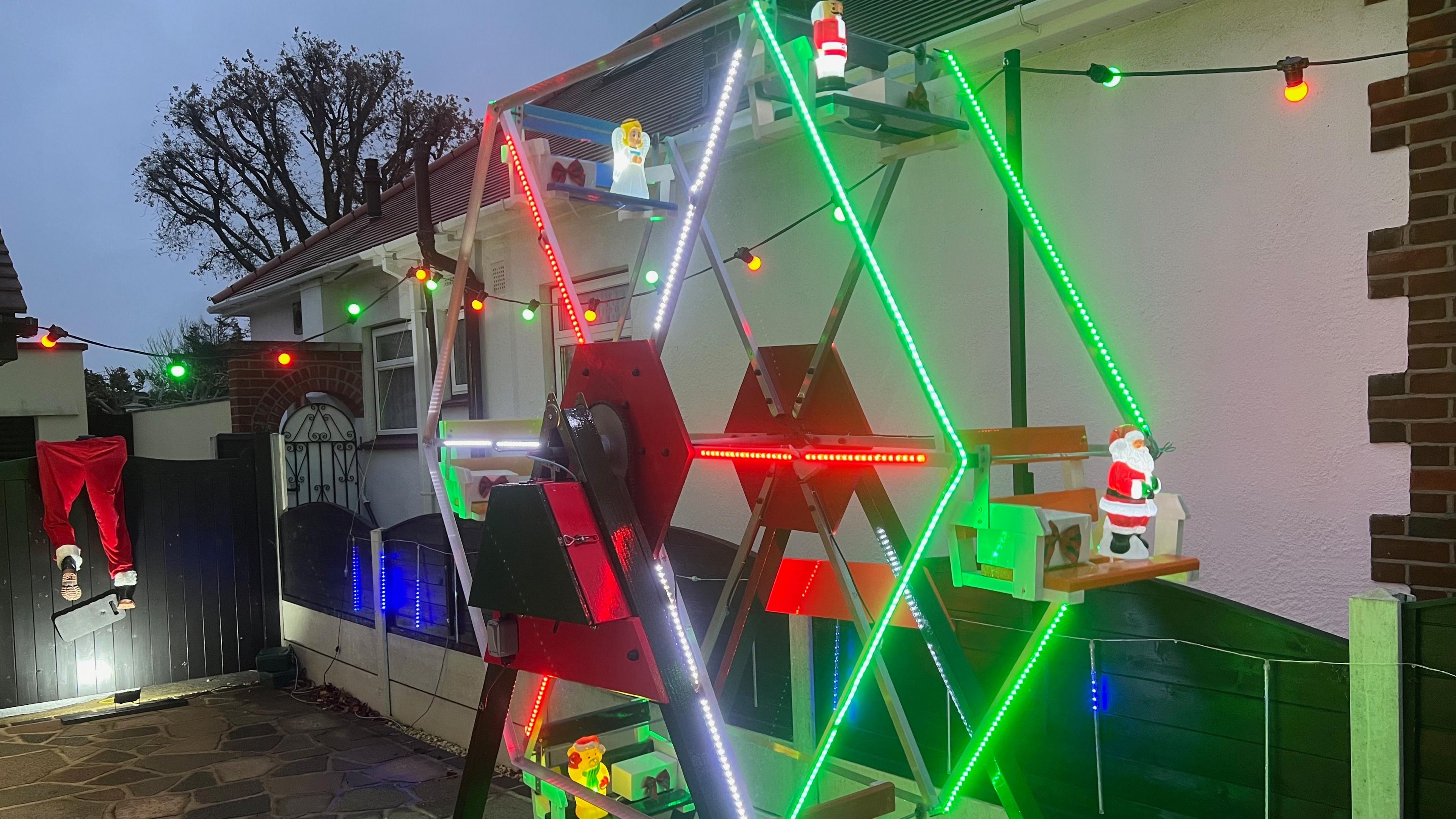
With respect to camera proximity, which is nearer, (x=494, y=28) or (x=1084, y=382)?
(x=1084, y=382)

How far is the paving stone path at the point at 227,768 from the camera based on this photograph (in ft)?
19.2

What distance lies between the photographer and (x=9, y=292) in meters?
7.77

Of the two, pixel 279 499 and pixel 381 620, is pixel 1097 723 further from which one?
pixel 279 499

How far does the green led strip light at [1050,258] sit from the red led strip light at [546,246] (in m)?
1.19

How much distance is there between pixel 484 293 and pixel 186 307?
431 ft

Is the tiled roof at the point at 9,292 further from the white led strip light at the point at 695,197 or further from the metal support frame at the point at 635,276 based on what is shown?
the white led strip light at the point at 695,197

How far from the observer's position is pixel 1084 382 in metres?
4.14

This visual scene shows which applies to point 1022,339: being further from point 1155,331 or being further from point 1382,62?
point 1382,62

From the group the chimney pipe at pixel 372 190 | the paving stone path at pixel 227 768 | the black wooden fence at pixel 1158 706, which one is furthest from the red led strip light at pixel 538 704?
the chimney pipe at pixel 372 190

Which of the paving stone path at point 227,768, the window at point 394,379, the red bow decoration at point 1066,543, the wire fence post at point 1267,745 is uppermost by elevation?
the window at point 394,379

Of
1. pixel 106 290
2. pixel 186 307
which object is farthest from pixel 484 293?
pixel 106 290

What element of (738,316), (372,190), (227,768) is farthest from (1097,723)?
(372,190)

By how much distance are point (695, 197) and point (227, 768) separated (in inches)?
241

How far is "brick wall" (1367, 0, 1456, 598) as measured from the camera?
306 cm
